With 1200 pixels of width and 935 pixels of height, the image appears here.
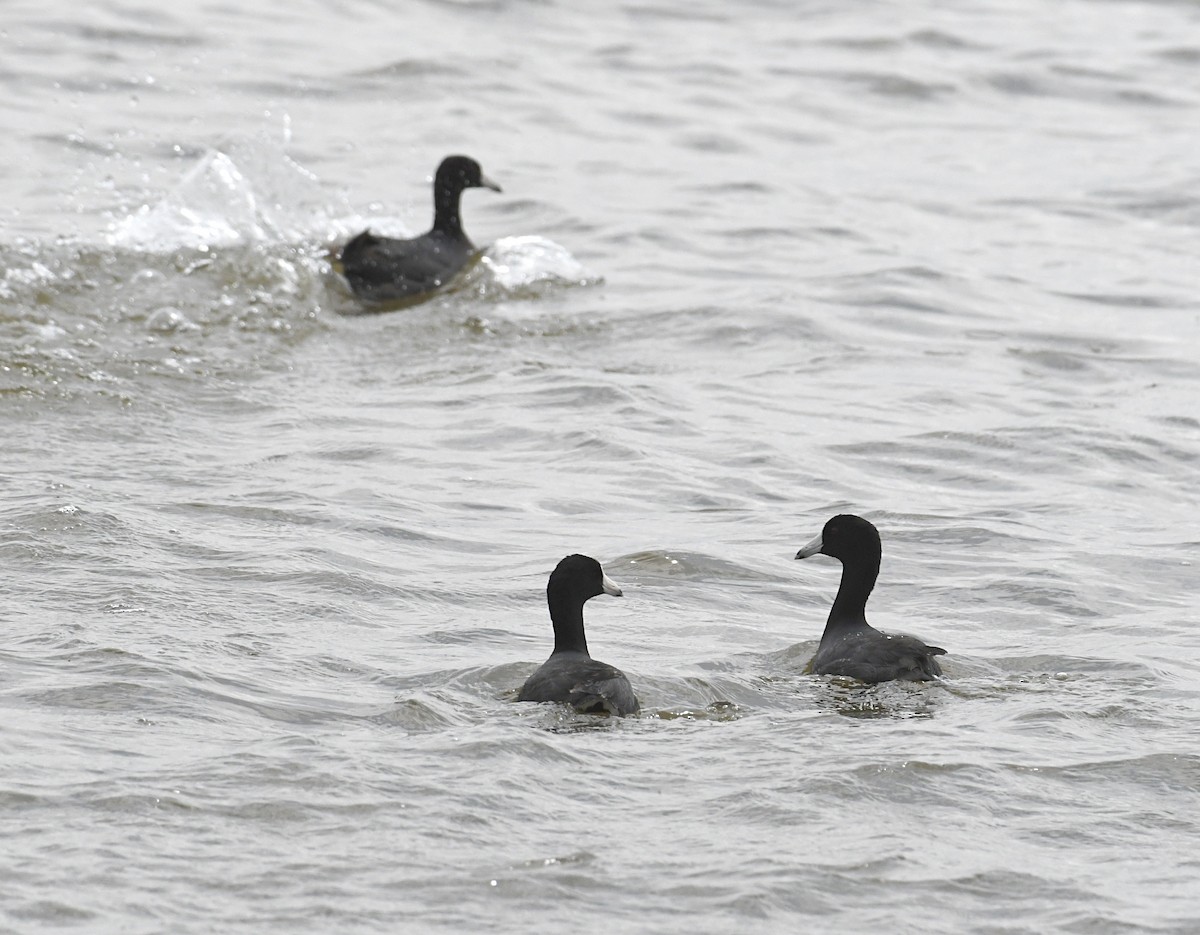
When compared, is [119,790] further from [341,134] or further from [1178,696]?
[341,134]

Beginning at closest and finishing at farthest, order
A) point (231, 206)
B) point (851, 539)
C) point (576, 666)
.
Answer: point (576, 666), point (851, 539), point (231, 206)

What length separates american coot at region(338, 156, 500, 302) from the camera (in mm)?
14312

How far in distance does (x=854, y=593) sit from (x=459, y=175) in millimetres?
7903

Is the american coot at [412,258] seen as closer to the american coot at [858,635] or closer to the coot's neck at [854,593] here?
the american coot at [858,635]

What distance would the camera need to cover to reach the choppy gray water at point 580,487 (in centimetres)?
602

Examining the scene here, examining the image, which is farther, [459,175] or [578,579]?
[459,175]

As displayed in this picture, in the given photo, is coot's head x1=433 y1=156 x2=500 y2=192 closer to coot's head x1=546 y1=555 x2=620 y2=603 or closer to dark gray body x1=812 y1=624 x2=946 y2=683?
coot's head x1=546 y1=555 x2=620 y2=603

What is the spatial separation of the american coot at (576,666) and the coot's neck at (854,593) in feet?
2.97

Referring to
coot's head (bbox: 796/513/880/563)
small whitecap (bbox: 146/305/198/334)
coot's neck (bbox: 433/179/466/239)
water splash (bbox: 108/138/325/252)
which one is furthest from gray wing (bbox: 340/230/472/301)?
coot's head (bbox: 796/513/880/563)

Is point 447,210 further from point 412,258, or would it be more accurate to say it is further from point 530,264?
point 412,258

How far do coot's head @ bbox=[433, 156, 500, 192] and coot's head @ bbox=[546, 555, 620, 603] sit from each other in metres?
7.82

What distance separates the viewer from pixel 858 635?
26.1ft

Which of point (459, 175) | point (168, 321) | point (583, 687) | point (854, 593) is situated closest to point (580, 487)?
point (854, 593)

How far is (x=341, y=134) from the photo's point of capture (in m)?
19.5
